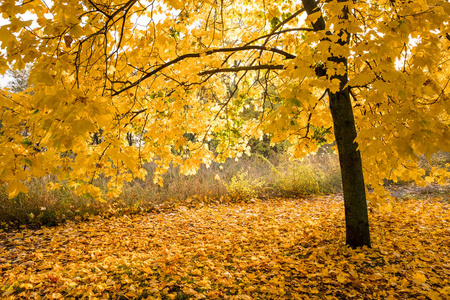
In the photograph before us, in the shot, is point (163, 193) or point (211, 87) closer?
point (211, 87)

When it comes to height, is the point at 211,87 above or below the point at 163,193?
above

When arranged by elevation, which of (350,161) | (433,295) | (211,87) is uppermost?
(211,87)

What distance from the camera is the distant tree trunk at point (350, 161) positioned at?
334 centimetres

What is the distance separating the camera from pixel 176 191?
7691 millimetres

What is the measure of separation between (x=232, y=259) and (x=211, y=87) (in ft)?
9.80

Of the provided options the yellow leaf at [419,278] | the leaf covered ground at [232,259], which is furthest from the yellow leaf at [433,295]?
the yellow leaf at [419,278]

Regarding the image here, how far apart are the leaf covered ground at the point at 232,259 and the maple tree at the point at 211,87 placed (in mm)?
680

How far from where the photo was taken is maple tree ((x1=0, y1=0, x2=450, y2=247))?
5.19 ft

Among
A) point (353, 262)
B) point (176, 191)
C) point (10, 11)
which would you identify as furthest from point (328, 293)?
point (176, 191)

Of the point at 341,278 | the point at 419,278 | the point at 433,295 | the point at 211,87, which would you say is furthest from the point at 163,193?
the point at 433,295

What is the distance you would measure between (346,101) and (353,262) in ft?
6.54

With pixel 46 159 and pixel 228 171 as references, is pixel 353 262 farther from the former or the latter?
pixel 228 171

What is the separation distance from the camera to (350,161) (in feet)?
11.0

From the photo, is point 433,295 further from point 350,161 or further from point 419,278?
point 350,161
